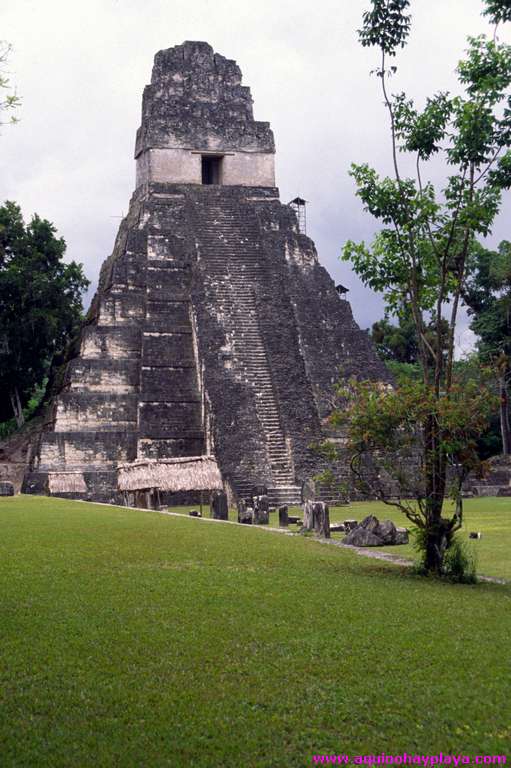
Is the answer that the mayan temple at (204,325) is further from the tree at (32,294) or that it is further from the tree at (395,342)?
the tree at (395,342)

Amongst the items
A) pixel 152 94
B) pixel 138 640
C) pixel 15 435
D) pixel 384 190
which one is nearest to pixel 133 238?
pixel 152 94

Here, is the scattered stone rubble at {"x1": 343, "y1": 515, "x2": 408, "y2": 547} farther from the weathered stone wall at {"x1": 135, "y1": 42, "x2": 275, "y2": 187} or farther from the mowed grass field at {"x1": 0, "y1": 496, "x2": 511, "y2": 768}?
the weathered stone wall at {"x1": 135, "y1": 42, "x2": 275, "y2": 187}

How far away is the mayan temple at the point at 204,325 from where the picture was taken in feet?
64.6

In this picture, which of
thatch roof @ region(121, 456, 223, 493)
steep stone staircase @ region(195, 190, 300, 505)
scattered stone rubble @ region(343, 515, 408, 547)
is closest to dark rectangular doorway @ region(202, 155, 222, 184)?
steep stone staircase @ region(195, 190, 300, 505)

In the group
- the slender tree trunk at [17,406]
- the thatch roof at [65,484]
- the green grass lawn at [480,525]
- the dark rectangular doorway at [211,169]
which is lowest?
the green grass lawn at [480,525]

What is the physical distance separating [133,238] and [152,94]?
4.44 m

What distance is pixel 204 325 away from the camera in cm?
2156

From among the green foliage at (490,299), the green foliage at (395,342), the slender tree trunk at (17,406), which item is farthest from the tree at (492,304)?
the slender tree trunk at (17,406)

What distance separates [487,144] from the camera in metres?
8.25

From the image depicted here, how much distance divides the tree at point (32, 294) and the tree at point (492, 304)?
12003 mm

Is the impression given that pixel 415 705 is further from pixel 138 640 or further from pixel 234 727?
pixel 138 640

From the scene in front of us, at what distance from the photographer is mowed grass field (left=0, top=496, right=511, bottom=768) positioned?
3770 millimetres

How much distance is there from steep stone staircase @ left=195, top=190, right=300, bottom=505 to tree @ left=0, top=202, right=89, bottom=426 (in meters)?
5.22

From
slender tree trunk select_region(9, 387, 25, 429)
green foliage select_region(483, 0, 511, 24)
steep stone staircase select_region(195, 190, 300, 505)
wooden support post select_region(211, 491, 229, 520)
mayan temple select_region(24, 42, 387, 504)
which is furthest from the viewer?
slender tree trunk select_region(9, 387, 25, 429)
